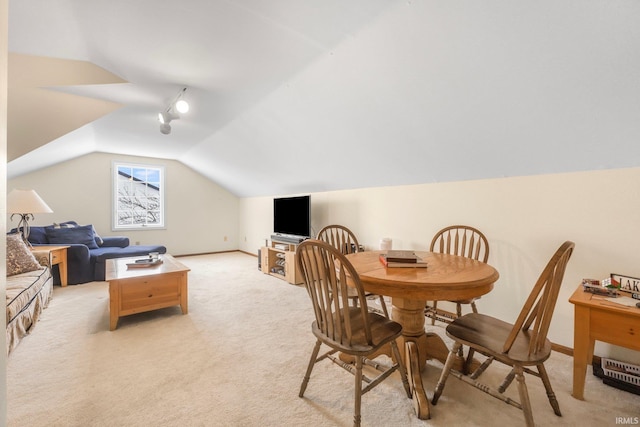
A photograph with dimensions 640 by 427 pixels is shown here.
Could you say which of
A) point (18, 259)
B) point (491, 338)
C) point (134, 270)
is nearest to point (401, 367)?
point (491, 338)

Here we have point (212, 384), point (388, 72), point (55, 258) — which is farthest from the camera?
point (55, 258)

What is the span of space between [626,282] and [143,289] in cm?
373

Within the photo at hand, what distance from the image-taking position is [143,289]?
261 cm

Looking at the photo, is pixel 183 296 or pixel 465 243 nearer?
pixel 465 243

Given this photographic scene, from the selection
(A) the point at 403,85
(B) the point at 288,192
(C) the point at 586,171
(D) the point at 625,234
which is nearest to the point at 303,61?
(A) the point at 403,85

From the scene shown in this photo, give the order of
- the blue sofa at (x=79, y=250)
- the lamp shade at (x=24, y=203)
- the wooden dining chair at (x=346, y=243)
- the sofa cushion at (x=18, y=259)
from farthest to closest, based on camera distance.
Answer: the blue sofa at (x=79, y=250)
the lamp shade at (x=24, y=203)
the sofa cushion at (x=18, y=259)
the wooden dining chair at (x=346, y=243)

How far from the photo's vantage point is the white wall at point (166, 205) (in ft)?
15.7

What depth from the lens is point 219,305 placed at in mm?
3027

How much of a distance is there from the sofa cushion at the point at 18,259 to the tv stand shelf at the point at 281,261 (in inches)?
104

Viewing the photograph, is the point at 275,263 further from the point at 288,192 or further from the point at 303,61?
the point at 303,61

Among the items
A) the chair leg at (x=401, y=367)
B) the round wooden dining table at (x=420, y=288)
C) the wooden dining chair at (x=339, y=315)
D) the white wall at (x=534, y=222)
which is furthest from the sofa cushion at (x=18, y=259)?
the white wall at (x=534, y=222)

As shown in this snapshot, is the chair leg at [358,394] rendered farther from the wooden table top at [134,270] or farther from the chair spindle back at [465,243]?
the wooden table top at [134,270]

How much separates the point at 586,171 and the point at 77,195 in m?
7.05

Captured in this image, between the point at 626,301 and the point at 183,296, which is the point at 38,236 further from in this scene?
the point at 626,301
